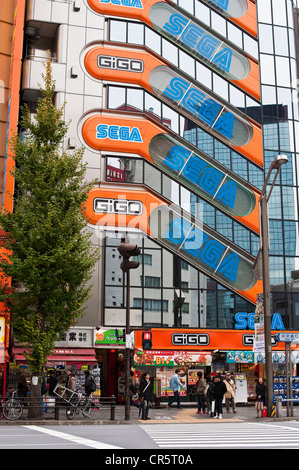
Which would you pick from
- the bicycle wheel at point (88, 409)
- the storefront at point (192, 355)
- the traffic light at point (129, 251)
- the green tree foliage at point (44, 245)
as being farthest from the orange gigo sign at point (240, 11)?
the bicycle wheel at point (88, 409)

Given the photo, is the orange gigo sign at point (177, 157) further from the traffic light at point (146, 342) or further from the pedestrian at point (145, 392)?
the pedestrian at point (145, 392)

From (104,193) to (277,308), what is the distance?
11.9 m

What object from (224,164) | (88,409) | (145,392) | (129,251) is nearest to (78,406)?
(88,409)

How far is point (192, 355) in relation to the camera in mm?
31922

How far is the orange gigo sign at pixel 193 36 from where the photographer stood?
114 ft

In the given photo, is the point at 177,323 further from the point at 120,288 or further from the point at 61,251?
the point at 61,251

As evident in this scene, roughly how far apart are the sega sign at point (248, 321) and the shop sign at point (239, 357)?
139cm

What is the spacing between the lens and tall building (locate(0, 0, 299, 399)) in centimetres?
3189

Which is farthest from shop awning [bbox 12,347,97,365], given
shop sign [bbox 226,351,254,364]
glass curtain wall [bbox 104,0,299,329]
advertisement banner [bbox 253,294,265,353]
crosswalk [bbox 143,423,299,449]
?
crosswalk [bbox 143,423,299,449]

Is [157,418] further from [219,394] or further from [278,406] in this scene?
[278,406]

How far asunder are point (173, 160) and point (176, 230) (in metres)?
4.01

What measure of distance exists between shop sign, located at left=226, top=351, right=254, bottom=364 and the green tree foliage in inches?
416

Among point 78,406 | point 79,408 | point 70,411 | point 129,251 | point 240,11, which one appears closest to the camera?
point 79,408

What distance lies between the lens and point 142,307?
31.6m
